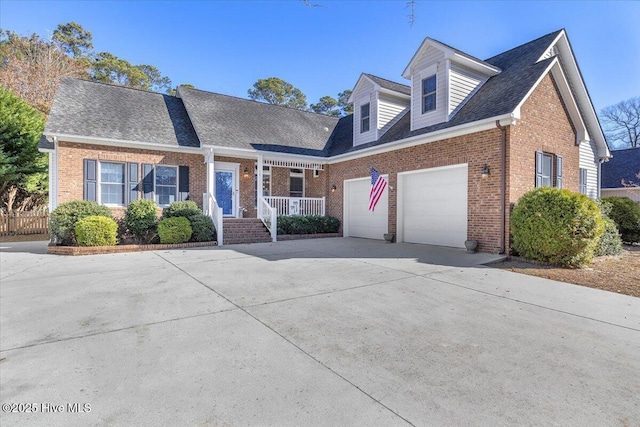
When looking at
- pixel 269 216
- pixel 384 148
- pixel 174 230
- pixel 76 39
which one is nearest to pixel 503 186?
pixel 384 148

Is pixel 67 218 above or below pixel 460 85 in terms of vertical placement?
below

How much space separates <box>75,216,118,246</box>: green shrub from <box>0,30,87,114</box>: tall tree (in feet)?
54.5

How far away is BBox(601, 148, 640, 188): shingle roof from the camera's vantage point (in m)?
18.9

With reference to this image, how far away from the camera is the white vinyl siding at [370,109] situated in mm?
12672

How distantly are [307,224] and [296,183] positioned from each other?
3.18m

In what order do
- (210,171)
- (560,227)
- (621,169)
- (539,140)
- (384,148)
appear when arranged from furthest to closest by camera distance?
(621,169) → (210,171) → (384,148) → (539,140) → (560,227)

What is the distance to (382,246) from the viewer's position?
10156mm

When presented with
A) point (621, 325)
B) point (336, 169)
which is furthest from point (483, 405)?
point (336, 169)

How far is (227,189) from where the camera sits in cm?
1357

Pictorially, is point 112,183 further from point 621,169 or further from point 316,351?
point 621,169

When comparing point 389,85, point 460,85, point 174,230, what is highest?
point 389,85

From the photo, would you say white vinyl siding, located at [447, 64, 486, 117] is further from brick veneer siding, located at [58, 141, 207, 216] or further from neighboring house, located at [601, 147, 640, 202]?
neighboring house, located at [601, 147, 640, 202]

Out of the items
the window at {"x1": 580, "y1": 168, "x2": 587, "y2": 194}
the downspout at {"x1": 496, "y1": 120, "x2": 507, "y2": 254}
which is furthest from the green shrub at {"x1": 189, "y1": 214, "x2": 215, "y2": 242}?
the window at {"x1": 580, "y1": 168, "x2": 587, "y2": 194}

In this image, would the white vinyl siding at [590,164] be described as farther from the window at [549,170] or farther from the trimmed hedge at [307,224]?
the trimmed hedge at [307,224]
